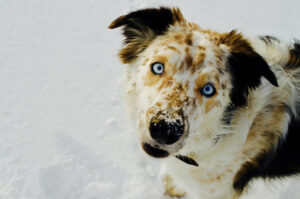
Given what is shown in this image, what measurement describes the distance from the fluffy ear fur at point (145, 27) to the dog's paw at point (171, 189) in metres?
1.52

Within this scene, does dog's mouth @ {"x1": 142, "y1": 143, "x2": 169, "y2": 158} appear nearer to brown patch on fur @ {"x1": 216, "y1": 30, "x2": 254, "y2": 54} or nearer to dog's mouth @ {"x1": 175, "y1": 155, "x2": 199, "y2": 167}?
dog's mouth @ {"x1": 175, "y1": 155, "x2": 199, "y2": 167}

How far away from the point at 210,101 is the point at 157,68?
418mm

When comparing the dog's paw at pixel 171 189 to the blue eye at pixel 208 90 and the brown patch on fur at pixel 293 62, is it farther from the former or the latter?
the brown patch on fur at pixel 293 62

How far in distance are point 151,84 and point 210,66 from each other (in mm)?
417

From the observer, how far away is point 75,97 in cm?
362

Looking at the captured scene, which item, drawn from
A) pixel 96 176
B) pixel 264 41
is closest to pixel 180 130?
pixel 264 41

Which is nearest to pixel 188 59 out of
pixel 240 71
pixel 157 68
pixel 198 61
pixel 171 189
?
pixel 198 61

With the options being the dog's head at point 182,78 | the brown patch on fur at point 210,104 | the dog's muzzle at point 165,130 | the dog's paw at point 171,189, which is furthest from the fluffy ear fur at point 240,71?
the dog's paw at point 171,189

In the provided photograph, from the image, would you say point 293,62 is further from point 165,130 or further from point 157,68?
point 165,130

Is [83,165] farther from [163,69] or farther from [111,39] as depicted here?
[111,39]

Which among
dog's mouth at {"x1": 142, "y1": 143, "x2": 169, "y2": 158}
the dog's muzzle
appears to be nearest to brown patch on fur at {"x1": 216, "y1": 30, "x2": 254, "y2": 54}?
the dog's muzzle

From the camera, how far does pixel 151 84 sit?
1.80m

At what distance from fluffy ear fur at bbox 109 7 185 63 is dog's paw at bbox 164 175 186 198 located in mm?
1524

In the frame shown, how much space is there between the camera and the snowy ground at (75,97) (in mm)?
Result: 2936
